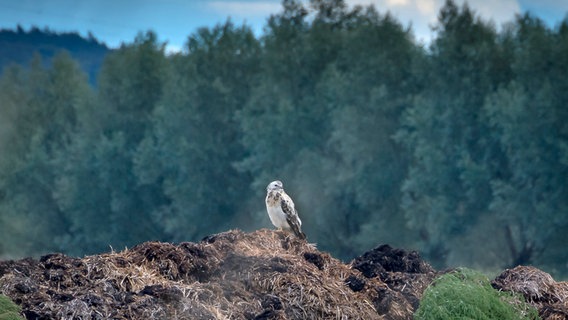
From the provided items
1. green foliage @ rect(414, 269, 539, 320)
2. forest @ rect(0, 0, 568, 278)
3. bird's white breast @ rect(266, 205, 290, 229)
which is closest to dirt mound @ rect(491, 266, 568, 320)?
green foliage @ rect(414, 269, 539, 320)

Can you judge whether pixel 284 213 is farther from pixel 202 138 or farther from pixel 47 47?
pixel 47 47

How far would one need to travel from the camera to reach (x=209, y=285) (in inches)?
425

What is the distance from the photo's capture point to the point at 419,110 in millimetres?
45375

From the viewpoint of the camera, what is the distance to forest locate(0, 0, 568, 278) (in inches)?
1665

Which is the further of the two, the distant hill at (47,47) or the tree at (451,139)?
the distant hill at (47,47)

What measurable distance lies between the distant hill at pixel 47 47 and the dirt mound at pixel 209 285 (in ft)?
138

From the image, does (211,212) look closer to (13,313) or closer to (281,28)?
(281,28)

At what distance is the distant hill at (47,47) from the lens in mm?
56938

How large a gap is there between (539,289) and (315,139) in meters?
39.6

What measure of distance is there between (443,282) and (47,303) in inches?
156

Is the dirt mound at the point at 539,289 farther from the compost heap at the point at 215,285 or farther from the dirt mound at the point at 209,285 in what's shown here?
the dirt mound at the point at 209,285

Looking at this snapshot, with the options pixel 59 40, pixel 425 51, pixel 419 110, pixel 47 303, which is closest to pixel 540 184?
pixel 419 110

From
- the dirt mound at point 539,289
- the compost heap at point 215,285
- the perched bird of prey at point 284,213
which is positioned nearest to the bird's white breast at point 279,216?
the perched bird of prey at point 284,213

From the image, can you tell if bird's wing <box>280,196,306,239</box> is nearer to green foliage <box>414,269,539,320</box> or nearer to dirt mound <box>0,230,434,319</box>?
dirt mound <box>0,230,434,319</box>
